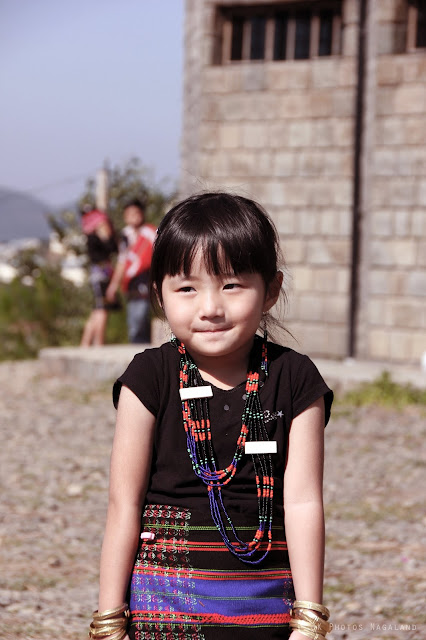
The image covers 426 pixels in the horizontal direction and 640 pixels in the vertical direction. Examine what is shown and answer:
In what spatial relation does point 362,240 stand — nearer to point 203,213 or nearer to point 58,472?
point 58,472

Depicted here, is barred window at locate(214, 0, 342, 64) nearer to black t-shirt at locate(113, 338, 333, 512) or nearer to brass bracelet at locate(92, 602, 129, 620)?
black t-shirt at locate(113, 338, 333, 512)

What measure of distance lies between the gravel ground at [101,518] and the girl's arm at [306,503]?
1597 millimetres

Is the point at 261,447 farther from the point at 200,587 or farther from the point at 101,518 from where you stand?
the point at 101,518

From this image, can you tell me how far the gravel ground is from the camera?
374cm

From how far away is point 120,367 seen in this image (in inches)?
382

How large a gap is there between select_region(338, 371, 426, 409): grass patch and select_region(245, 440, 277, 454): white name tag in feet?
21.0

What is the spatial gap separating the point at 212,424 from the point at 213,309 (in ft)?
0.81

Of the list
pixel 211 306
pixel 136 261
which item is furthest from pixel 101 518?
pixel 136 261

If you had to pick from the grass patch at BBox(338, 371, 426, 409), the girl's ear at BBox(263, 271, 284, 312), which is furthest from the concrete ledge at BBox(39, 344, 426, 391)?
the girl's ear at BBox(263, 271, 284, 312)

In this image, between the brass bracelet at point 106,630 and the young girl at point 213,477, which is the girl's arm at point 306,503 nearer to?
the young girl at point 213,477

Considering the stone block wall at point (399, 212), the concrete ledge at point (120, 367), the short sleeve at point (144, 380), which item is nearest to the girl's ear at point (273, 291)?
the short sleeve at point (144, 380)

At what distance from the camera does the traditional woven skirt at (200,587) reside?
6.58 ft

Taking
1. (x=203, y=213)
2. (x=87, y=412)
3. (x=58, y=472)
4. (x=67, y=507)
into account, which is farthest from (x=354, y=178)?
(x=203, y=213)

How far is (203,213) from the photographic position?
208 cm
